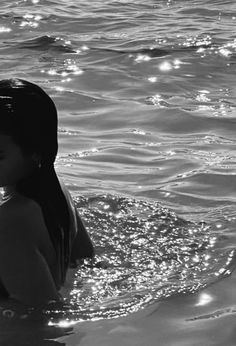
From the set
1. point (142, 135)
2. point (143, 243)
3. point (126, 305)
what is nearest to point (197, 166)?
point (142, 135)

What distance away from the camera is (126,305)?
438cm

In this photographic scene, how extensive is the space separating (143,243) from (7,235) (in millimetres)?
1417

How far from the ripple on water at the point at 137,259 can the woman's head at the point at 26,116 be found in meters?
0.72

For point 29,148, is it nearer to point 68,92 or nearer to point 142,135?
point 142,135

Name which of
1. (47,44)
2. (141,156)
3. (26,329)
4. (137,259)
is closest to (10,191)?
(26,329)

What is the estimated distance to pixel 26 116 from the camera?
152 inches

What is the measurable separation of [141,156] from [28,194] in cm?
305

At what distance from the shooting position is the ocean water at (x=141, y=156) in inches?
168

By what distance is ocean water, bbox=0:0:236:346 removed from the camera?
4.27 metres

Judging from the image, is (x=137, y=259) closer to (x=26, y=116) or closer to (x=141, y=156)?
(x=26, y=116)

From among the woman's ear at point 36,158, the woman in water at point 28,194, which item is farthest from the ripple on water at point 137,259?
the woman's ear at point 36,158

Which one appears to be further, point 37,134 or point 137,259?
point 137,259

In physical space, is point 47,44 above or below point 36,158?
below

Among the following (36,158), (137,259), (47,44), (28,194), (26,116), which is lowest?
(47,44)
